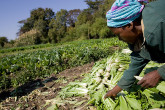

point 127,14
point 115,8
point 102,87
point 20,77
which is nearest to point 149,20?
point 127,14

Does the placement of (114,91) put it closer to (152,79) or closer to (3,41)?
(152,79)

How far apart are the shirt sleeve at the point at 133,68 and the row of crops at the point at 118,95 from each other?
373 mm

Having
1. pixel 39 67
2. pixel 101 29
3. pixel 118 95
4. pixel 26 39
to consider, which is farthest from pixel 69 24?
pixel 118 95

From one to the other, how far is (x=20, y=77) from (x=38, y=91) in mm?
1846

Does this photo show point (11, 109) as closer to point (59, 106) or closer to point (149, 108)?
point (59, 106)

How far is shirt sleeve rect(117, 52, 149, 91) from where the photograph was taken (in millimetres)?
1900

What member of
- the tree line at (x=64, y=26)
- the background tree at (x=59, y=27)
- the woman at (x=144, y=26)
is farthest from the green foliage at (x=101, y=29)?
the woman at (x=144, y=26)

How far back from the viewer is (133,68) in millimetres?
1981

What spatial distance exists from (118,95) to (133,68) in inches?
29.2

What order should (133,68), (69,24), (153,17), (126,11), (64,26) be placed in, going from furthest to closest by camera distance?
(69,24) → (64,26) → (133,68) → (126,11) → (153,17)

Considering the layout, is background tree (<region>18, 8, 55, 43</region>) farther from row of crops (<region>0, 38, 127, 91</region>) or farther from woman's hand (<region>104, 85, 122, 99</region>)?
woman's hand (<region>104, 85, 122, 99</region>)

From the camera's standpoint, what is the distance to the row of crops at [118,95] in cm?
208

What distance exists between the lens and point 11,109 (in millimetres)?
3348

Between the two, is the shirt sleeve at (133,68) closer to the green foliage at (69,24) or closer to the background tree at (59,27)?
the green foliage at (69,24)
